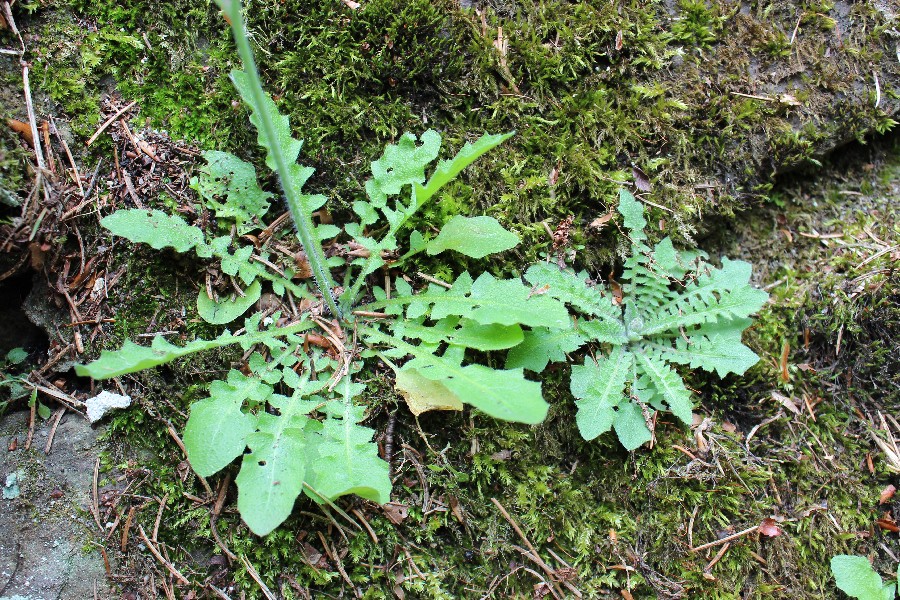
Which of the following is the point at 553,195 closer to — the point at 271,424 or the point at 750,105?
the point at 750,105

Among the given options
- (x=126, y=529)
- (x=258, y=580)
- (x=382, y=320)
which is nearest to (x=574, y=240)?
(x=382, y=320)

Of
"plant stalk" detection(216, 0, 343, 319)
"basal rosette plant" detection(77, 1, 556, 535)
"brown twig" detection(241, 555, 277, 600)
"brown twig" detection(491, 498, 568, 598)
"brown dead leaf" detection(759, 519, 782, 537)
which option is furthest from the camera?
"brown dead leaf" detection(759, 519, 782, 537)

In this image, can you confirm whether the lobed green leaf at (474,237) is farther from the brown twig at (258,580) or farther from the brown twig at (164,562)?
the brown twig at (164,562)

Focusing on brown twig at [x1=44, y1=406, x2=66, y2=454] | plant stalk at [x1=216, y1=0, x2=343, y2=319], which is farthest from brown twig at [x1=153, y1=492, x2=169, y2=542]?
plant stalk at [x1=216, y1=0, x2=343, y2=319]

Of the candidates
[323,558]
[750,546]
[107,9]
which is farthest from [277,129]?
[750,546]

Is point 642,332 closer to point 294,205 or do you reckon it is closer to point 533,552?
point 533,552

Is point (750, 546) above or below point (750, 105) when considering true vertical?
below

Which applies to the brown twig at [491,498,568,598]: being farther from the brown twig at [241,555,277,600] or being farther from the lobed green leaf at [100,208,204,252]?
the lobed green leaf at [100,208,204,252]
